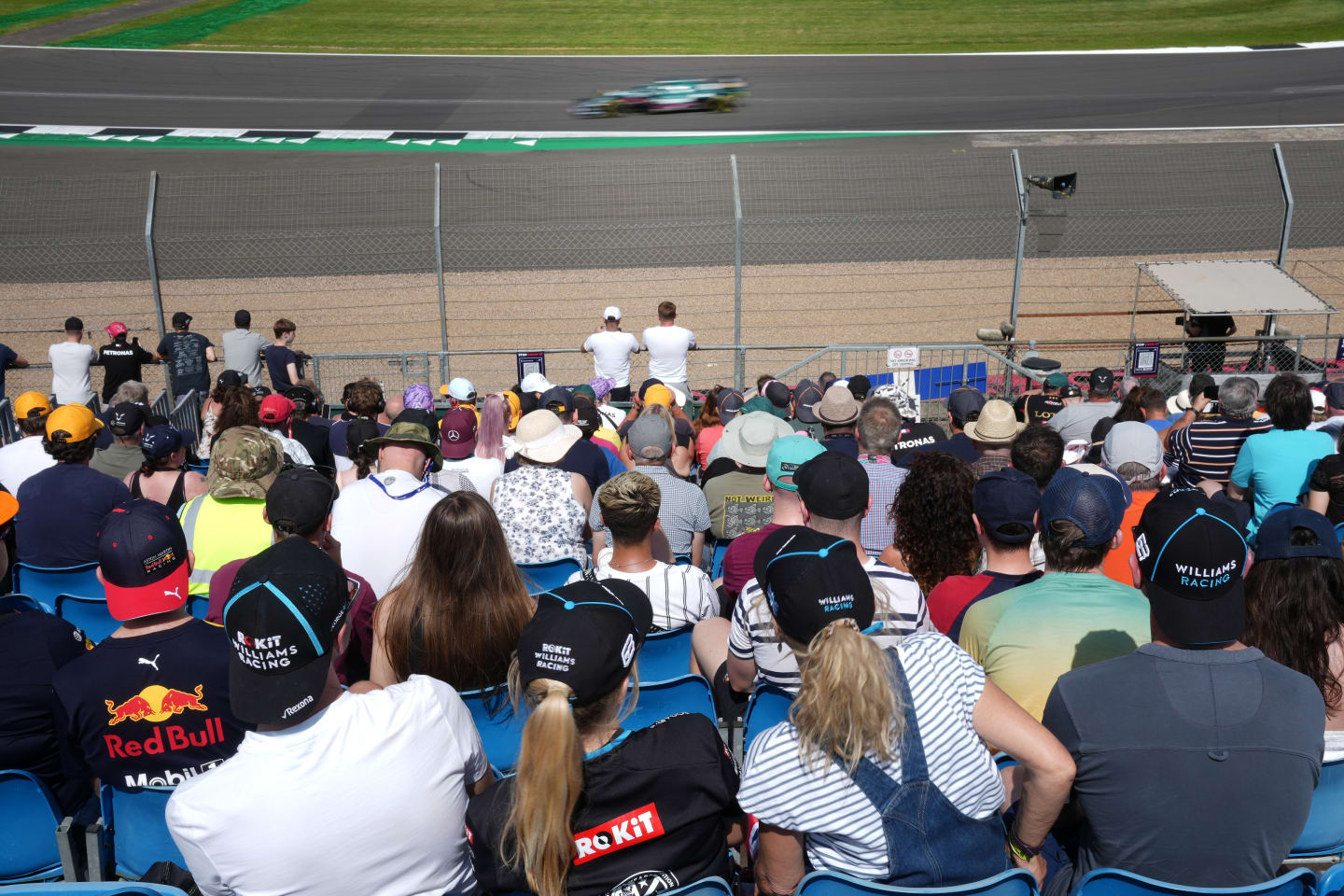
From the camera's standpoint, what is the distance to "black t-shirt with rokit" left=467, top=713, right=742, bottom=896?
2461 millimetres

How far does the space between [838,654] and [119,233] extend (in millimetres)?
17874

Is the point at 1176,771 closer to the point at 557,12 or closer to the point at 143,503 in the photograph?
the point at 143,503

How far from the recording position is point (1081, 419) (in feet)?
25.7

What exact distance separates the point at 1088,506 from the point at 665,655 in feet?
5.46

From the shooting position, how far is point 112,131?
22.1 metres

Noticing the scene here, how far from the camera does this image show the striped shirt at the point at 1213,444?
6.42m

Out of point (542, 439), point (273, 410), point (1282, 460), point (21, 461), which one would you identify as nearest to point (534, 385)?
point (273, 410)

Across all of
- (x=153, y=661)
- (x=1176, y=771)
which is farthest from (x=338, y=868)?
→ (x=1176, y=771)

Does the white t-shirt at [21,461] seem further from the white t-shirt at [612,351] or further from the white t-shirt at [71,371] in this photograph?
the white t-shirt at [612,351]

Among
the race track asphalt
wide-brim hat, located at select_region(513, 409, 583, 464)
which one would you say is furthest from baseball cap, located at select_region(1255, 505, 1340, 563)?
the race track asphalt

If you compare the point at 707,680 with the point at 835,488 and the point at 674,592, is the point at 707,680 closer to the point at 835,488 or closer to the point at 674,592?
the point at 674,592

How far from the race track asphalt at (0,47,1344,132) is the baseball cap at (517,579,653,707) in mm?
21279

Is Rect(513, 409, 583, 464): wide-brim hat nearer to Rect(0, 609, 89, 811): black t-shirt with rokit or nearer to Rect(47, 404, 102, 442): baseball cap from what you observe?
Rect(47, 404, 102, 442): baseball cap

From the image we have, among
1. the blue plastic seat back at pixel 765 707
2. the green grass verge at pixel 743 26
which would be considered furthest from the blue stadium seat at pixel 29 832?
the green grass verge at pixel 743 26
